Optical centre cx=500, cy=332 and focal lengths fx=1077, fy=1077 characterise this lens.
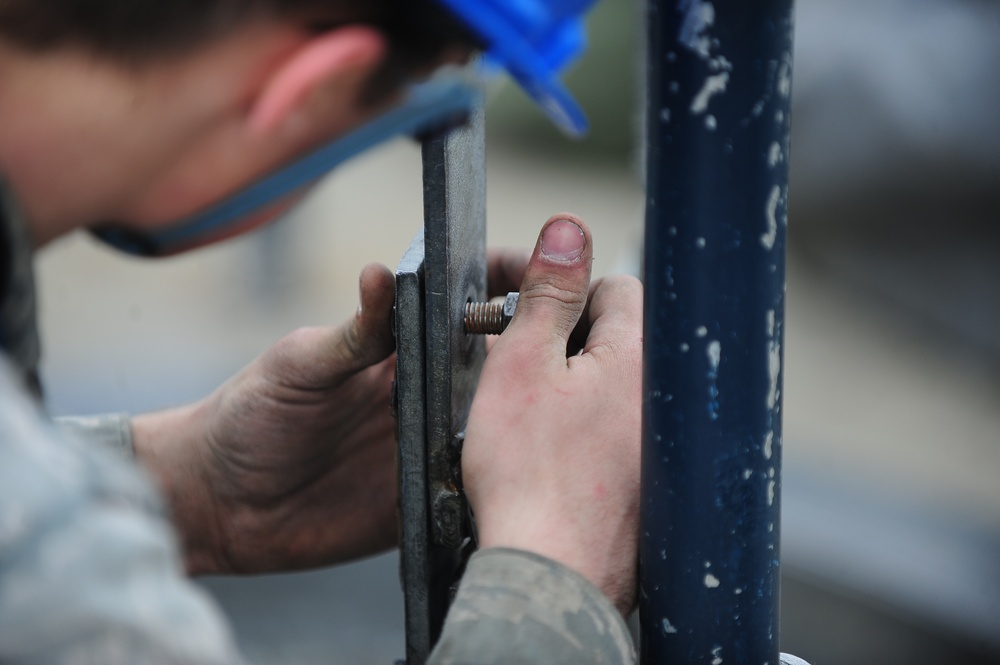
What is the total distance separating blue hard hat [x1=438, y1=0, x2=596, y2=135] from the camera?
0.87 metres

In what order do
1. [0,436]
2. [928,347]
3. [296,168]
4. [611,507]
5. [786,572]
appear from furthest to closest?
[928,347], [786,572], [611,507], [296,168], [0,436]

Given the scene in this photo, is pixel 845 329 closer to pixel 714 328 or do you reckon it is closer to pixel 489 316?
pixel 489 316

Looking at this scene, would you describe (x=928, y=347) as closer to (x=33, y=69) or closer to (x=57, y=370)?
(x=57, y=370)

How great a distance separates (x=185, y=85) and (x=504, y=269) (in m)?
0.81

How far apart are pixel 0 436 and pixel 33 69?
289 mm

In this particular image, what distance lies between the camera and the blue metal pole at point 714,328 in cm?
93

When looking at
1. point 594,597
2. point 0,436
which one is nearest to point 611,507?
point 594,597

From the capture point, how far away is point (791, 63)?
0.95 metres

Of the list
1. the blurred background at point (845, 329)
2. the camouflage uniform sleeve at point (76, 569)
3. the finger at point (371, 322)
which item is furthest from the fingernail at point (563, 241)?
the blurred background at point (845, 329)

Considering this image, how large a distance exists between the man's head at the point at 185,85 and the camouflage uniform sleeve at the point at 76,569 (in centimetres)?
18

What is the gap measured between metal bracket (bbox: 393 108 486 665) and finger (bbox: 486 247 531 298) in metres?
0.25

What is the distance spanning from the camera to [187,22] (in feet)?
2.81

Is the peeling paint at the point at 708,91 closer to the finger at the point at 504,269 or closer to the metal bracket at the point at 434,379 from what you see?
the metal bracket at the point at 434,379

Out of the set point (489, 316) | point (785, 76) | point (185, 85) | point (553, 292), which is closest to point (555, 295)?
point (553, 292)
